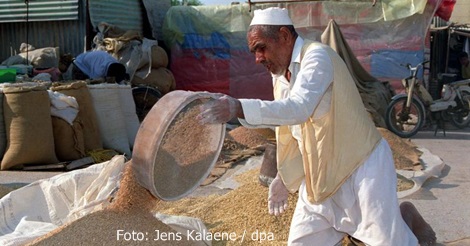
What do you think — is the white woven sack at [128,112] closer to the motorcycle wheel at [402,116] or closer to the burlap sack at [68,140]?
the burlap sack at [68,140]

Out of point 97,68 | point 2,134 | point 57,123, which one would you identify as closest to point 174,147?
point 57,123

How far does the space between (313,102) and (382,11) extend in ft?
31.9

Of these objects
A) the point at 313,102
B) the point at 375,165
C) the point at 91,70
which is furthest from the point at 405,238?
the point at 91,70

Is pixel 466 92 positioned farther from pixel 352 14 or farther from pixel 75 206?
pixel 75 206

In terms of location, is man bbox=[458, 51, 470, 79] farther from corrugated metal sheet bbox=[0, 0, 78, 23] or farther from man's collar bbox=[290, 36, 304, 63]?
man's collar bbox=[290, 36, 304, 63]

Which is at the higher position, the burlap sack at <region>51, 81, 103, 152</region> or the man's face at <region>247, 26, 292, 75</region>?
the man's face at <region>247, 26, 292, 75</region>

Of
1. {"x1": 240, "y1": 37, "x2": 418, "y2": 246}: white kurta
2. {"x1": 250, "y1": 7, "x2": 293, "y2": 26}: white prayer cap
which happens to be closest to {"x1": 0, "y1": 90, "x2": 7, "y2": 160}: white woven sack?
{"x1": 240, "y1": 37, "x2": 418, "y2": 246}: white kurta

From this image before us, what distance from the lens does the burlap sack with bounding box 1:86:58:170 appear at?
22.5ft

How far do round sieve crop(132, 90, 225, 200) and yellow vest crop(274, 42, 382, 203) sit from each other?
410 mm

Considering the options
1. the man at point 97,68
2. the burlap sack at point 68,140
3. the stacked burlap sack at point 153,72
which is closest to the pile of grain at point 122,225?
the burlap sack at point 68,140

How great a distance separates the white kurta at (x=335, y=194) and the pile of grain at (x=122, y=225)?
74 cm

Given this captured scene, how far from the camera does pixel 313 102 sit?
7.68 ft

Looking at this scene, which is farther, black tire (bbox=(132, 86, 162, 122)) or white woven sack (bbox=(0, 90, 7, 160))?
black tire (bbox=(132, 86, 162, 122))

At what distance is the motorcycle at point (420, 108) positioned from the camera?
9.73 m
